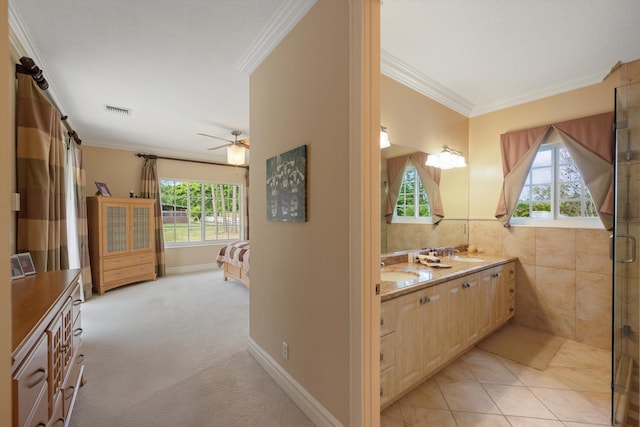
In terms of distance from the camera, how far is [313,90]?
5.54ft

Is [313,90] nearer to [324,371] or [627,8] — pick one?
[324,371]

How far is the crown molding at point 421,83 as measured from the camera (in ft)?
8.04

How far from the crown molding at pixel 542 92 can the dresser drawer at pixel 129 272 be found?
6.12 metres

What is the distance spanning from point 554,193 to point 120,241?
6.55 meters

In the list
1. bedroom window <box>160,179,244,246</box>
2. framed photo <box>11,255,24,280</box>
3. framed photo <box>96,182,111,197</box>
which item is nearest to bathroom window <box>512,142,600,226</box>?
framed photo <box>11,255,24,280</box>

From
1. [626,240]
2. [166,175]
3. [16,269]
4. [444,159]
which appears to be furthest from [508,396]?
[166,175]

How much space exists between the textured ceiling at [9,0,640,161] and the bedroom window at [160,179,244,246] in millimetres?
2815

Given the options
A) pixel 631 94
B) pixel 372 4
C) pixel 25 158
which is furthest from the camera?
pixel 25 158

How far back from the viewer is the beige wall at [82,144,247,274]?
5012 millimetres

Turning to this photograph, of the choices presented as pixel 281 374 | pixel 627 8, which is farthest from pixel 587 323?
pixel 281 374

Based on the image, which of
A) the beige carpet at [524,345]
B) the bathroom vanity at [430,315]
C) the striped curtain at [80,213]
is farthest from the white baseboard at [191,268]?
the beige carpet at [524,345]

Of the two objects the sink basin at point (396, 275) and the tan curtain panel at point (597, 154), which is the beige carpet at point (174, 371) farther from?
the tan curtain panel at point (597, 154)

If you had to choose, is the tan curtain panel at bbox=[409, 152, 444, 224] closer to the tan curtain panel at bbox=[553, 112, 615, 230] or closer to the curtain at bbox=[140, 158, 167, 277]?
the tan curtain panel at bbox=[553, 112, 615, 230]

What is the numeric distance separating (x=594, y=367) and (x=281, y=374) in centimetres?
273
